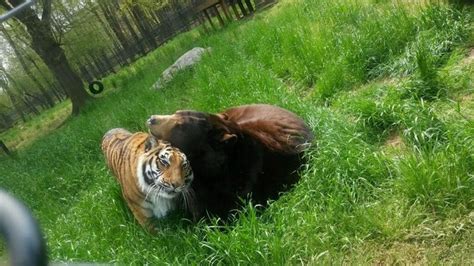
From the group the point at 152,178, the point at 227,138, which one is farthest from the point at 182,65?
the point at 227,138

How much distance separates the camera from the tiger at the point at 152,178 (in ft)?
11.7

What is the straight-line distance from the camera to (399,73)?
480 centimetres

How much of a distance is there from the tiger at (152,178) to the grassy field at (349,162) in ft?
0.49

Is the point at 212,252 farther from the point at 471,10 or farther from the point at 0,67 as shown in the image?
the point at 0,67

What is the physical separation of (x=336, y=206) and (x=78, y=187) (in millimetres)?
4627

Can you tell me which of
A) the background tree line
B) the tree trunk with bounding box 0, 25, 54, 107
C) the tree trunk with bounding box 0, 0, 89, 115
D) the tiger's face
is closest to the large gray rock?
the tiger's face

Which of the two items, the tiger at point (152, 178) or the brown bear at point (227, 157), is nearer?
the tiger at point (152, 178)

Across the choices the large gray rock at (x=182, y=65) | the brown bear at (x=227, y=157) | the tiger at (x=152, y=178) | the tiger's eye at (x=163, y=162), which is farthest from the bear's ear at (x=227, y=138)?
the large gray rock at (x=182, y=65)

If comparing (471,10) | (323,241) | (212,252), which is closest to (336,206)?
(323,241)

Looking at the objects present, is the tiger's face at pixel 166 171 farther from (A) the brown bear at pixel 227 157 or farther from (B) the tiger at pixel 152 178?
(A) the brown bear at pixel 227 157

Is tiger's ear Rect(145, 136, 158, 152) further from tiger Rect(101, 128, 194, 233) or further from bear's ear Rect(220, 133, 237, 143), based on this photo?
bear's ear Rect(220, 133, 237, 143)

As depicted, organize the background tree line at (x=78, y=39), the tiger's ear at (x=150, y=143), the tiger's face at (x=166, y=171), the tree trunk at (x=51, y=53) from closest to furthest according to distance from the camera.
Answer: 1. the tiger's face at (x=166, y=171)
2. the tiger's ear at (x=150, y=143)
3. the tree trunk at (x=51, y=53)
4. the background tree line at (x=78, y=39)

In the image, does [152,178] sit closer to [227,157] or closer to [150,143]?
[150,143]

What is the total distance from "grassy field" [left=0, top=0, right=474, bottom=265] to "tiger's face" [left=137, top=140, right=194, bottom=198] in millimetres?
305
